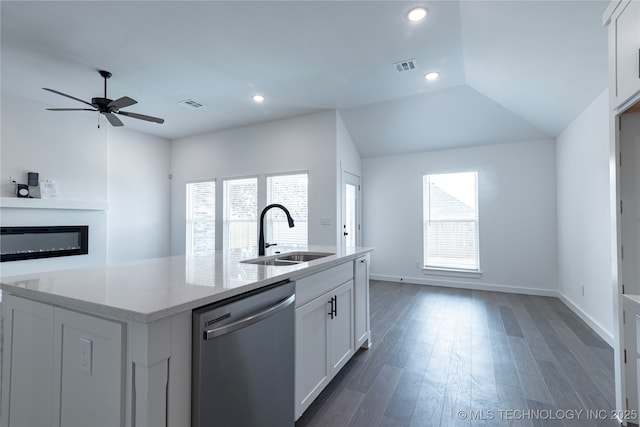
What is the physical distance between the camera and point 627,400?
174cm

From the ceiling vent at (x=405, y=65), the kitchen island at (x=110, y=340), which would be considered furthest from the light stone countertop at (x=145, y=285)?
the ceiling vent at (x=405, y=65)

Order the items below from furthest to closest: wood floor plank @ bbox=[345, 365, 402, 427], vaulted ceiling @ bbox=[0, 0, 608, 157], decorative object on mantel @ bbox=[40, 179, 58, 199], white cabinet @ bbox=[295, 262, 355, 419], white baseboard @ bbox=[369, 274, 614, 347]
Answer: decorative object on mantel @ bbox=[40, 179, 58, 199]
white baseboard @ bbox=[369, 274, 614, 347]
vaulted ceiling @ bbox=[0, 0, 608, 157]
wood floor plank @ bbox=[345, 365, 402, 427]
white cabinet @ bbox=[295, 262, 355, 419]

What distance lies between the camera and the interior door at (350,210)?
4977 millimetres

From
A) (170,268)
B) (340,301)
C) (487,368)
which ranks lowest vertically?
(487,368)

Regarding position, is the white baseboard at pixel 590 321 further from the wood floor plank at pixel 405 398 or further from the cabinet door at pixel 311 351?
the cabinet door at pixel 311 351

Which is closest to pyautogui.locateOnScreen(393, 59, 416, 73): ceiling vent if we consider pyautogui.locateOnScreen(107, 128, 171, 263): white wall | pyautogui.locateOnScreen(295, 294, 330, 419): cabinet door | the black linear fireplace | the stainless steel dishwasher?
pyautogui.locateOnScreen(295, 294, 330, 419): cabinet door

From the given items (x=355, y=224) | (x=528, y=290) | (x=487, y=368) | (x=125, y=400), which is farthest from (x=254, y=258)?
(x=528, y=290)

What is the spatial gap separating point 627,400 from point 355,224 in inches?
162

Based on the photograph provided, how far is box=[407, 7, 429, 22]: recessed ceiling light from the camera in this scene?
2.45 m

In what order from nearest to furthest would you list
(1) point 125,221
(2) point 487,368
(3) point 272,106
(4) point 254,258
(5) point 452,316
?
(4) point 254,258
(2) point 487,368
(5) point 452,316
(3) point 272,106
(1) point 125,221

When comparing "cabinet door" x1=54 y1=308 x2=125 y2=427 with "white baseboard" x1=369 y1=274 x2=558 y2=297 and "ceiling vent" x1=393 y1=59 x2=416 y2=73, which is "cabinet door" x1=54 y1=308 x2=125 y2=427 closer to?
"ceiling vent" x1=393 y1=59 x2=416 y2=73

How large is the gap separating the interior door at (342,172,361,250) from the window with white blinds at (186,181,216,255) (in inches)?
106

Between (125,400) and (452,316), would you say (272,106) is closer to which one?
(452,316)

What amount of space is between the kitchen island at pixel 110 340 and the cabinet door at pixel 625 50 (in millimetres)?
2062
